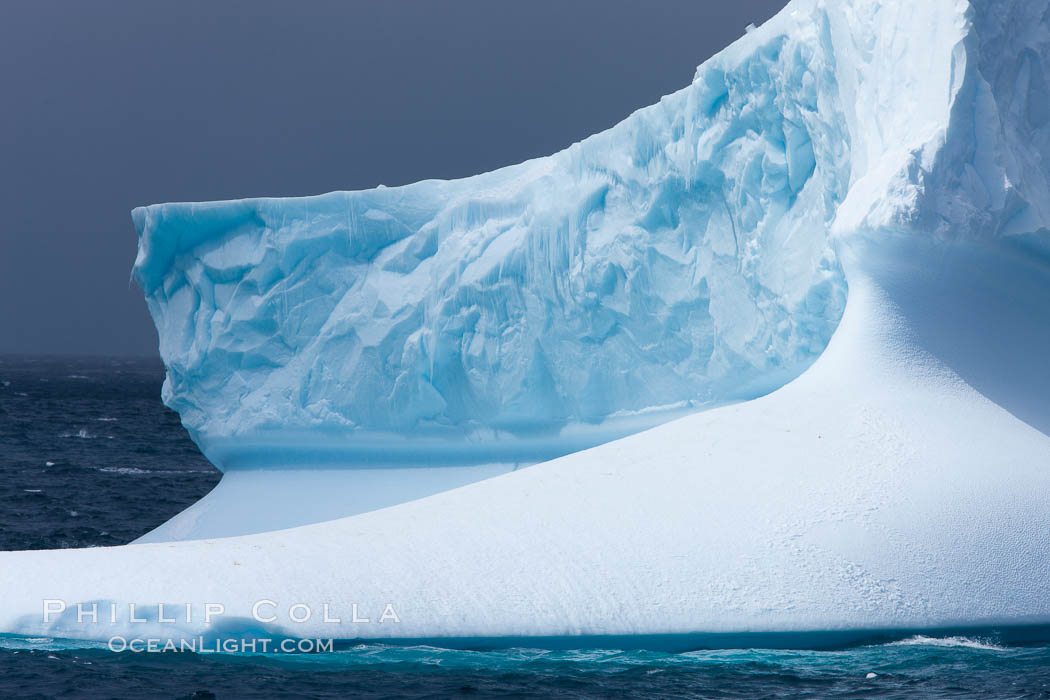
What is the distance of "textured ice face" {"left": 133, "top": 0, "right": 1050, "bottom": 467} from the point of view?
7.55 metres

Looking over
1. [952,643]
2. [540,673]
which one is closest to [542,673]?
[540,673]

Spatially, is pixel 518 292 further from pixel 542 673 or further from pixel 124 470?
pixel 124 470

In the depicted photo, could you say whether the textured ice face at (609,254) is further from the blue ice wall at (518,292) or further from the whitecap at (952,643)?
Answer: the whitecap at (952,643)

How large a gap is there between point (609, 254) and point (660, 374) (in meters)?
1.25

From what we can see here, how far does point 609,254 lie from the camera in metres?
11.1

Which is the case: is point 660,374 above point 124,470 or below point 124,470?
below

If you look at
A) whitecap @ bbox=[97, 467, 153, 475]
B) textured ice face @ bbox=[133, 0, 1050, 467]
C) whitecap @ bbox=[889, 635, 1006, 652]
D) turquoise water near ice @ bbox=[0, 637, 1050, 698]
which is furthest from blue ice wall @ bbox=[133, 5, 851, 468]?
whitecap @ bbox=[97, 467, 153, 475]

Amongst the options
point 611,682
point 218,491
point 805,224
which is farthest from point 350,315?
point 611,682

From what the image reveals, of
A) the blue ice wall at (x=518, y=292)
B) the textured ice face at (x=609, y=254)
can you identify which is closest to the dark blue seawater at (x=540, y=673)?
the textured ice face at (x=609, y=254)

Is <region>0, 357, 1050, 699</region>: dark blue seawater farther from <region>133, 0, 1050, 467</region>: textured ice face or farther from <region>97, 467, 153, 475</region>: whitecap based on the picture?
<region>97, 467, 153, 475</region>: whitecap

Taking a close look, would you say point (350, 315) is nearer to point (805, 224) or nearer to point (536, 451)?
point (536, 451)

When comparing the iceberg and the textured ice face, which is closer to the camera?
the iceberg

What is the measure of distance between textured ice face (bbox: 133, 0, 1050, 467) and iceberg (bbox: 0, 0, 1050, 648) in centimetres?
3

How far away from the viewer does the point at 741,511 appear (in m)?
6.10
